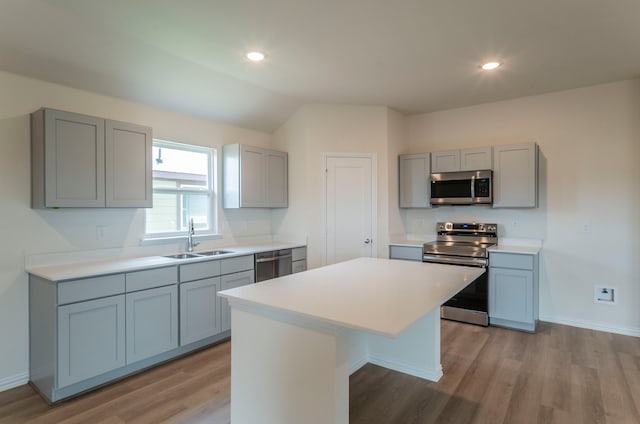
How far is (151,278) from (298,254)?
1.85 metres

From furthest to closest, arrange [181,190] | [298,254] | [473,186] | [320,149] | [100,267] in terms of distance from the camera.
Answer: [320,149] → [298,254] → [473,186] → [181,190] → [100,267]

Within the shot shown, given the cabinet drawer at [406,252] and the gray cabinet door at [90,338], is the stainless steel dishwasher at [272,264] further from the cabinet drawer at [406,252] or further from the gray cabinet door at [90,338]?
the gray cabinet door at [90,338]

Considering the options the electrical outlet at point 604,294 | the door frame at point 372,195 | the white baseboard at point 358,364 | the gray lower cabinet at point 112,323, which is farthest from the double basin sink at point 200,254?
the electrical outlet at point 604,294

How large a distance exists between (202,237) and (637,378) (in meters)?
4.15

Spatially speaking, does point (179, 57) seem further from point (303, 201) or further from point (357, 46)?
point (303, 201)

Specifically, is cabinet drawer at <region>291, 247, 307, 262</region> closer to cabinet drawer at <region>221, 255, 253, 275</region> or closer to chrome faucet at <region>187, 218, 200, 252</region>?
cabinet drawer at <region>221, 255, 253, 275</region>

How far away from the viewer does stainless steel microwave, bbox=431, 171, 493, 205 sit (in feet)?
13.5

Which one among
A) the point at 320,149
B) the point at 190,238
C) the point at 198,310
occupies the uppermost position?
the point at 320,149

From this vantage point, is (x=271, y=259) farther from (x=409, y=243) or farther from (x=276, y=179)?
(x=409, y=243)

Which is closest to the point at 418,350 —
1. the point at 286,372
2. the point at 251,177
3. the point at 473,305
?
the point at 286,372

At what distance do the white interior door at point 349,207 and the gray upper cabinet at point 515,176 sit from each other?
1458mm

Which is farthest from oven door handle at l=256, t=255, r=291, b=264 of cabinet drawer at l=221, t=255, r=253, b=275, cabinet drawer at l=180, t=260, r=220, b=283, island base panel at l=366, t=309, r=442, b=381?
island base panel at l=366, t=309, r=442, b=381

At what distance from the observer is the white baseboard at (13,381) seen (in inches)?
102

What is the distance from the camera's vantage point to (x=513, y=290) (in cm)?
377
